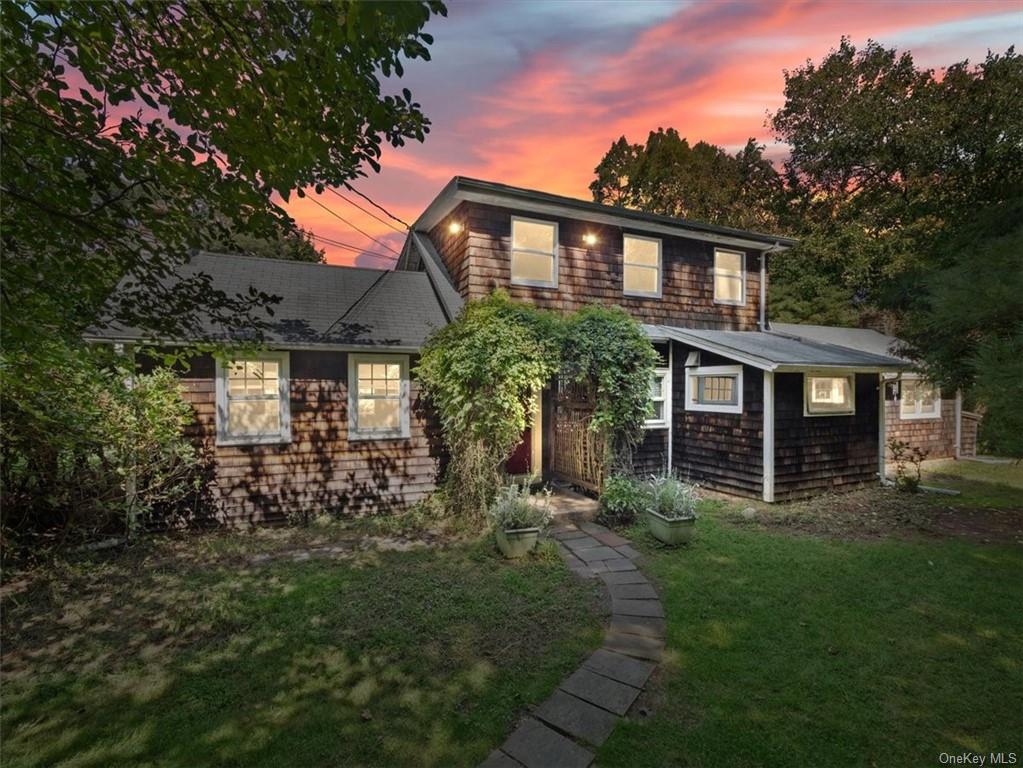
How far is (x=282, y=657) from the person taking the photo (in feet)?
12.3

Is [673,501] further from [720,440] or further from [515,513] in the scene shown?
[720,440]

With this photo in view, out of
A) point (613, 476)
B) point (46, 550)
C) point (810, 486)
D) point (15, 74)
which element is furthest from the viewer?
point (810, 486)

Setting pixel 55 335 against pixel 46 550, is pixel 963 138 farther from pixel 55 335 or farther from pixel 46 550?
pixel 46 550

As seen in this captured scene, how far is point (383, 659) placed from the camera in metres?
3.71

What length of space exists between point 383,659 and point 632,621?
2.29 metres

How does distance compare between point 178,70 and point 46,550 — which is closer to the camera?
point 178,70

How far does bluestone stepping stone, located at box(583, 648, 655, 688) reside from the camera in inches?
135

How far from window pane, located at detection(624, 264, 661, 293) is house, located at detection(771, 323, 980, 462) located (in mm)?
5244

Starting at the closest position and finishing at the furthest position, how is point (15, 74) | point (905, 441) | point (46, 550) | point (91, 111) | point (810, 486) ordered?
point (15, 74), point (91, 111), point (46, 550), point (810, 486), point (905, 441)

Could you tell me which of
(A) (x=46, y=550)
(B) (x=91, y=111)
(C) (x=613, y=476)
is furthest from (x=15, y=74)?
(C) (x=613, y=476)

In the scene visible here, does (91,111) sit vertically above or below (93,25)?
below

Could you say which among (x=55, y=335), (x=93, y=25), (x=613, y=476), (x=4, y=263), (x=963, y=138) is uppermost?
(x=963, y=138)

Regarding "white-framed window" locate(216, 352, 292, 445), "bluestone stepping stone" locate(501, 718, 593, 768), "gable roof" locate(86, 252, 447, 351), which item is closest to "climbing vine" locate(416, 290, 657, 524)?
"gable roof" locate(86, 252, 447, 351)
